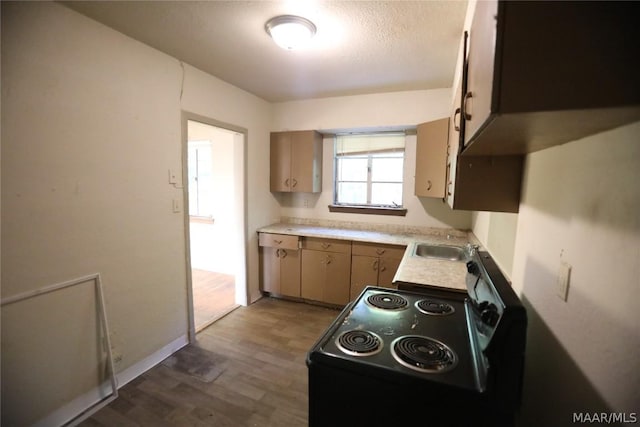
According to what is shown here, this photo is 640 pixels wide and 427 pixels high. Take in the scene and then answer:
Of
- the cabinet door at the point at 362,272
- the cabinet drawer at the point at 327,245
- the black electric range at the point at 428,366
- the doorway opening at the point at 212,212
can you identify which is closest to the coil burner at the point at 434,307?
the black electric range at the point at 428,366

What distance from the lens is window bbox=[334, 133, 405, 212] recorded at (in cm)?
344

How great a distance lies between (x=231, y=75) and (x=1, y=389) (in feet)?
8.66

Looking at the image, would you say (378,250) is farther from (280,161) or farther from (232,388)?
(232,388)

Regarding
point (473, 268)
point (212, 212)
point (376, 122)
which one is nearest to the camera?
point (473, 268)

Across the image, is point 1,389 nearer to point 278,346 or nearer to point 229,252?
point 278,346

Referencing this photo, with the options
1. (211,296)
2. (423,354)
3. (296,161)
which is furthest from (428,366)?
(211,296)

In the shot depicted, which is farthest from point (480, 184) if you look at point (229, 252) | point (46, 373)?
point (229, 252)

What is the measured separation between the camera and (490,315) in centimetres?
87

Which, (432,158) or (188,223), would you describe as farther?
(432,158)

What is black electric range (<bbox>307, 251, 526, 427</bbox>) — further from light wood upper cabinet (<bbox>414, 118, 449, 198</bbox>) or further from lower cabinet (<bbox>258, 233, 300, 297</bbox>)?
lower cabinet (<bbox>258, 233, 300, 297</bbox>)

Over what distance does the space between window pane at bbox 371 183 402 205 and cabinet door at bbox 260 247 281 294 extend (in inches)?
54.5

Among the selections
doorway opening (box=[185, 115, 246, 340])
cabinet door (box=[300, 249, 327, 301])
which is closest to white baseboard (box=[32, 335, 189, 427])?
doorway opening (box=[185, 115, 246, 340])

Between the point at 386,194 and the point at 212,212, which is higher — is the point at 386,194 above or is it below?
above

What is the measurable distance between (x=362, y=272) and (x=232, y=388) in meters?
1.63
